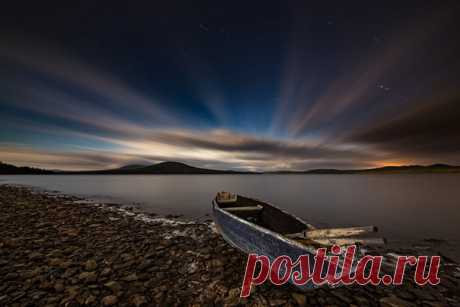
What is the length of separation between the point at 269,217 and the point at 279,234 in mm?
4165

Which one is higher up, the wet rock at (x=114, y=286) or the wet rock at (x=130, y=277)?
the wet rock at (x=114, y=286)

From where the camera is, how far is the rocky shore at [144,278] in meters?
4.41

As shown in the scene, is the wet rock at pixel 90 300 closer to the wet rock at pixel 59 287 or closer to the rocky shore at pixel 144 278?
the rocky shore at pixel 144 278

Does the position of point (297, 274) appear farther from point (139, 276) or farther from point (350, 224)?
point (350, 224)

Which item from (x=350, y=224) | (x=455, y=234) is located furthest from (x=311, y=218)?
(x=455, y=234)

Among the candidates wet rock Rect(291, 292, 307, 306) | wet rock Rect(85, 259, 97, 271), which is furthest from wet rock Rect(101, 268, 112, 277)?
wet rock Rect(291, 292, 307, 306)

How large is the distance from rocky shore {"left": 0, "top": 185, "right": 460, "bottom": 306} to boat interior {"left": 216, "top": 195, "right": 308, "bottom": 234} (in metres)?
1.66

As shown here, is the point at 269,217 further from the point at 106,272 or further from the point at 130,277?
the point at 106,272

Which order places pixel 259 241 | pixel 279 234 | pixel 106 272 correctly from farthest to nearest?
pixel 106 272
pixel 259 241
pixel 279 234

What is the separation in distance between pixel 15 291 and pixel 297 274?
6.57 meters

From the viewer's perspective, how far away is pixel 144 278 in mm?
5223

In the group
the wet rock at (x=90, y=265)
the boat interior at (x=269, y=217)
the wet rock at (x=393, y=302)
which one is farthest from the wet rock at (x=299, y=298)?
the wet rock at (x=90, y=265)

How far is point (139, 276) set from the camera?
17.4 feet

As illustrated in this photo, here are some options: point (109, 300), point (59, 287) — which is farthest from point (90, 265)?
point (109, 300)
